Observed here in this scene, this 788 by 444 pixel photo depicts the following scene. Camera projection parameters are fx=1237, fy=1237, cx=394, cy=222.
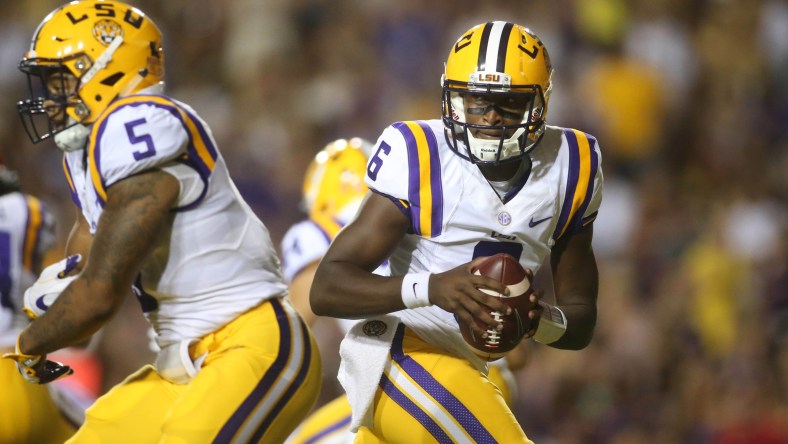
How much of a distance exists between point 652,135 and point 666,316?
5.65 feet

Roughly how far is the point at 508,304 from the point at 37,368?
1.57 metres

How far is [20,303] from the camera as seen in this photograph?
180 inches

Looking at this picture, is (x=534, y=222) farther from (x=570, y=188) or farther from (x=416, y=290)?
(x=416, y=290)

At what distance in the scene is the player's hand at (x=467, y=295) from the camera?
3168 millimetres

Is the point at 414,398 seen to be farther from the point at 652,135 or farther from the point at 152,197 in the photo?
the point at 652,135

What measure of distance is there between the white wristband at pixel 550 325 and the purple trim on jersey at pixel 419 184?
1.23ft

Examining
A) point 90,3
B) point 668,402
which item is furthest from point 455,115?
point 668,402

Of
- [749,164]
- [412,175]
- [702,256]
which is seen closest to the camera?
[412,175]

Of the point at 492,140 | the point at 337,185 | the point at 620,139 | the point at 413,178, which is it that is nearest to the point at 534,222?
the point at 492,140

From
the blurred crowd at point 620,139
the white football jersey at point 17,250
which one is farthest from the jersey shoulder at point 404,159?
the blurred crowd at point 620,139

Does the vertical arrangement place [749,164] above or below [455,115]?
below

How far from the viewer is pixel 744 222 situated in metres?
8.05

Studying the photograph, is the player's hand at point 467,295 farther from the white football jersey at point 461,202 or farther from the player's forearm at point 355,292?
the white football jersey at point 461,202

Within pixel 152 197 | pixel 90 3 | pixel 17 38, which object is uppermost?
pixel 90 3
